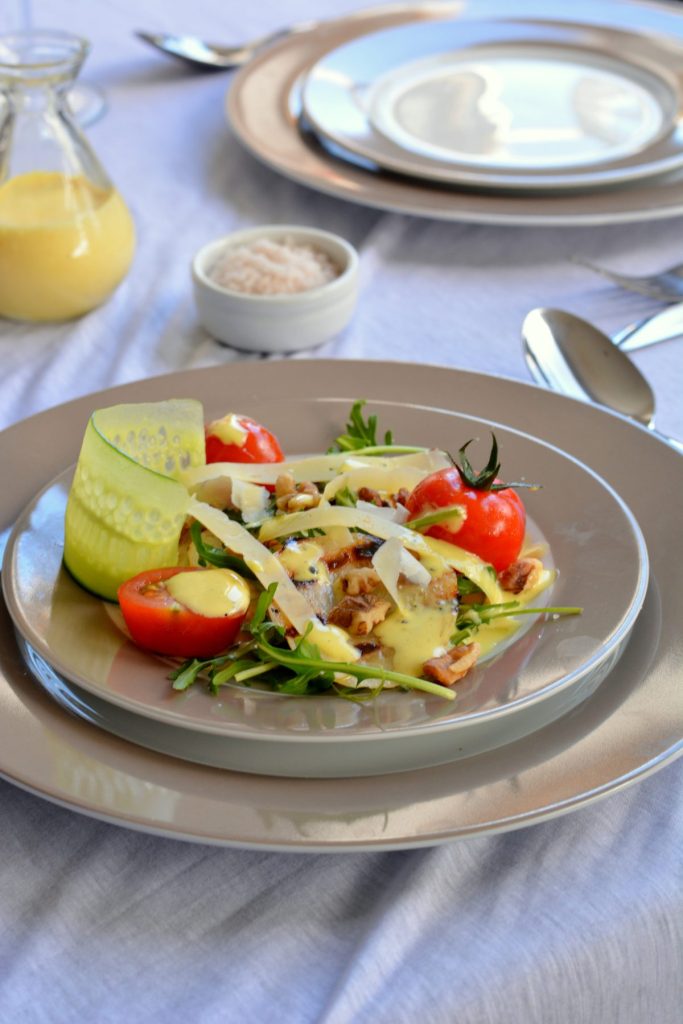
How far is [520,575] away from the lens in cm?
99

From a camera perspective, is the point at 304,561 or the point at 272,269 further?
the point at 272,269

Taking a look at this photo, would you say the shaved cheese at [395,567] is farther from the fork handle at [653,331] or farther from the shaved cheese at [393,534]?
the fork handle at [653,331]

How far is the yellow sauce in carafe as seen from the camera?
152 cm

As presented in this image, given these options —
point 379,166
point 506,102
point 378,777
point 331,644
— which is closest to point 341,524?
point 331,644

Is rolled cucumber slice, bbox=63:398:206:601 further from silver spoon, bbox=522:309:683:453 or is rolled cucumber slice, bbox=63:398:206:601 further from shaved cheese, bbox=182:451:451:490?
silver spoon, bbox=522:309:683:453

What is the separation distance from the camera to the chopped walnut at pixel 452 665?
867mm

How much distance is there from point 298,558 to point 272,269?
65cm

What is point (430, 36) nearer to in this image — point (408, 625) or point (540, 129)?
point (540, 129)

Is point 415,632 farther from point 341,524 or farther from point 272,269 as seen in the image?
point 272,269

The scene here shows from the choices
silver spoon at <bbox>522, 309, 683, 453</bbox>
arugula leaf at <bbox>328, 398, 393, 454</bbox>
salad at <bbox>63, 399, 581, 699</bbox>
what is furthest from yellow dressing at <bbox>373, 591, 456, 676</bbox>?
silver spoon at <bbox>522, 309, 683, 453</bbox>

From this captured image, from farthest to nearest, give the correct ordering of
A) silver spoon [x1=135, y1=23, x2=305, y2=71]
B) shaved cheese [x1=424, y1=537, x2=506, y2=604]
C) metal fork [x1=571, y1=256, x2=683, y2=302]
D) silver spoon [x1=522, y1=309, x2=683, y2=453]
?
silver spoon [x1=135, y1=23, x2=305, y2=71] < metal fork [x1=571, y1=256, x2=683, y2=302] < silver spoon [x1=522, y1=309, x2=683, y2=453] < shaved cheese [x1=424, y1=537, x2=506, y2=604]

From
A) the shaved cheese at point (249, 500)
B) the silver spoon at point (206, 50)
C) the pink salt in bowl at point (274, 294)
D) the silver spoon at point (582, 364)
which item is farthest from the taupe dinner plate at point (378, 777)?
the silver spoon at point (206, 50)

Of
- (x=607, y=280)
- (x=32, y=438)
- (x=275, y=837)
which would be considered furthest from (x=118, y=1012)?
(x=607, y=280)

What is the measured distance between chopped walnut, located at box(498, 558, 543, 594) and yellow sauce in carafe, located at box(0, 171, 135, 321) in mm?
813
